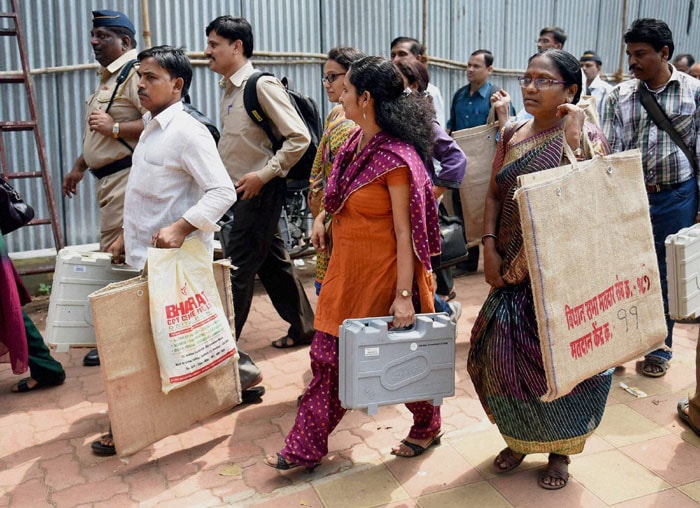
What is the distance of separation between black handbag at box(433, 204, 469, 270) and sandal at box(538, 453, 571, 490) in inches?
64.7

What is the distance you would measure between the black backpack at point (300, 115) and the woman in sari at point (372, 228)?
4.22 feet

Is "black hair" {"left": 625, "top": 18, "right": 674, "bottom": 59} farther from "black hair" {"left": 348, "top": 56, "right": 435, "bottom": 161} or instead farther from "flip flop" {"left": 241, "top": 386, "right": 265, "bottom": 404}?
"flip flop" {"left": 241, "top": 386, "right": 265, "bottom": 404}

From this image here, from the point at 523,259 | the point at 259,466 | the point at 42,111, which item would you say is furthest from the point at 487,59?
the point at 259,466

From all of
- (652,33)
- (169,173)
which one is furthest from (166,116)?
(652,33)

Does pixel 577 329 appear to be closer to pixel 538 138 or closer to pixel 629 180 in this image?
pixel 629 180

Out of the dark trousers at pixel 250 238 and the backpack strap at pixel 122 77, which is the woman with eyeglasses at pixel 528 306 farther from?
the backpack strap at pixel 122 77

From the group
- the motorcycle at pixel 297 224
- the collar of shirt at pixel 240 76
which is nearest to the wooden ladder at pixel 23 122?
the collar of shirt at pixel 240 76

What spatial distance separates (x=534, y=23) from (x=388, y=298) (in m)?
6.46

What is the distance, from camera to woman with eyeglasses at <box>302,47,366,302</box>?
3.62 meters

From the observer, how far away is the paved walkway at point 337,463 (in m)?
3.06

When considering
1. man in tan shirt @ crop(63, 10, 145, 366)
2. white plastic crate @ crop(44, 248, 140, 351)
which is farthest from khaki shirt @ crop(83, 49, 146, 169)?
white plastic crate @ crop(44, 248, 140, 351)

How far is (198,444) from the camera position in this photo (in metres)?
3.56

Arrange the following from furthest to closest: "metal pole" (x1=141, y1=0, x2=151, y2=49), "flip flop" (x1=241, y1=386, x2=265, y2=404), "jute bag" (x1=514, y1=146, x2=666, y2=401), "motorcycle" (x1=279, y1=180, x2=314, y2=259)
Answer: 1. "motorcycle" (x1=279, y1=180, x2=314, y2=259)
2. "metal pole" (x1=141, y1=0, x2=151, y2=49)
3. "flip flop" (x1=241, y1=386, x2=265, y2=404)
4. "jute bag" (x1=514, y1=146, x2=666, y2=401)

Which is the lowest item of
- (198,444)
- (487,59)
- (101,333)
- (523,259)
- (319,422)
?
(198,444)
